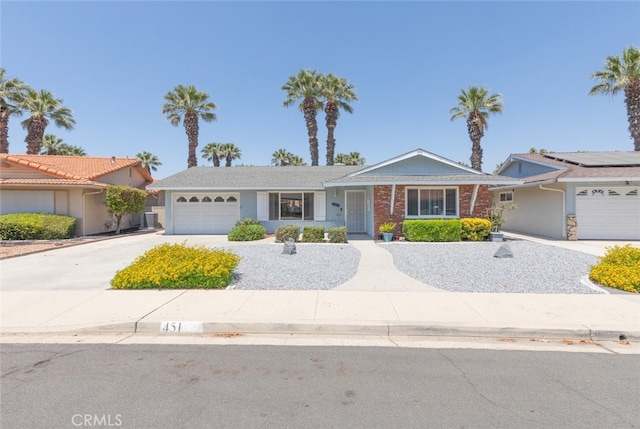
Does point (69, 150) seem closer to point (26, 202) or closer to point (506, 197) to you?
point (26, 202)

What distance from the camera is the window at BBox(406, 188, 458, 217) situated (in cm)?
1502

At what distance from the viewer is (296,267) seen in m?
8.86

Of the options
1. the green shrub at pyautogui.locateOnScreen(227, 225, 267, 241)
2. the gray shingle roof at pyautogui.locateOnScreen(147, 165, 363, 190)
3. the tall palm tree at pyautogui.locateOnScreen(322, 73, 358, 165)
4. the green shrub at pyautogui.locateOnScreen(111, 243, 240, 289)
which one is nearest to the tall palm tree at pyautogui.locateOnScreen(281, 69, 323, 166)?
the tall palm tree at pyautogui.locateOnScreen(322, 73, 358, 165)

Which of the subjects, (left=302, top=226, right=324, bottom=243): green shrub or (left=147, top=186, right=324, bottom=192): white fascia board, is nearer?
(left=302, top=226, right=324, bottom=243): green shrub

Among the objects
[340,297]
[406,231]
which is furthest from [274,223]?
[340,297]

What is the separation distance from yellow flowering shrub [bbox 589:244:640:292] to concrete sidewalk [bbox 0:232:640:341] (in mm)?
378

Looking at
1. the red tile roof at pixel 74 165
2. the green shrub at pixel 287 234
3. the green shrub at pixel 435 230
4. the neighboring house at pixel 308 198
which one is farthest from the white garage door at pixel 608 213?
the red tile roof at pixel 74 165

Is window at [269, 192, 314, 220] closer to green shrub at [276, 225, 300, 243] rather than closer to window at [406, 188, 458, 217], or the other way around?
green shrub at [276, 225, 300, 243]

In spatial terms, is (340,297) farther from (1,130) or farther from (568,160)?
(1,130)

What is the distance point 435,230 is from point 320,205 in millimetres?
6532

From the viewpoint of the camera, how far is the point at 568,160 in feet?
55.7

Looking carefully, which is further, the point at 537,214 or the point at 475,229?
the point at 537,214

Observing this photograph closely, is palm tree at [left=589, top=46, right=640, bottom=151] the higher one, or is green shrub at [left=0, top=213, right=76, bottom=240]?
palm tree at [left=589, top=46, right=640, bottom=151]

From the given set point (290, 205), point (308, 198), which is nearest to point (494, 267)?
point (308, 198)
